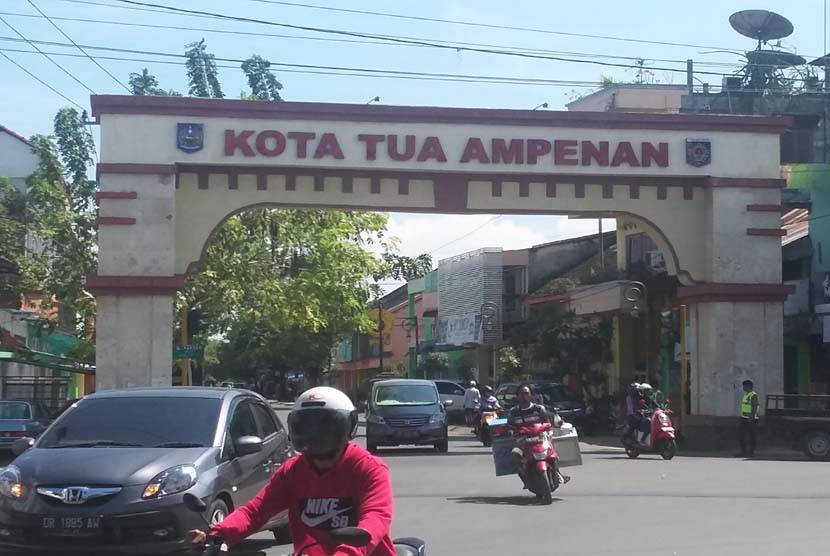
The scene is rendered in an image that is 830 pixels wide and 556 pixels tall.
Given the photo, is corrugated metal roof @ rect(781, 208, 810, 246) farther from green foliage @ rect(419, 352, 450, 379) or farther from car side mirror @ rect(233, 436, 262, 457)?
car side mirror @ rect(233, 436, 262, 457)

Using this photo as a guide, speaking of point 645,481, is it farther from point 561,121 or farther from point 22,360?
point 22,360

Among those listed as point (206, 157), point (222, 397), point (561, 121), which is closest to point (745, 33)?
point (561, 121)

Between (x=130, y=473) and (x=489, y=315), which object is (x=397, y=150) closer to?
(x=130, y=473)

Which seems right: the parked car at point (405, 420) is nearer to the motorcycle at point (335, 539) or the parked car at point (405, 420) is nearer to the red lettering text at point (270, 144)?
the red lettering text at point (270, 144)

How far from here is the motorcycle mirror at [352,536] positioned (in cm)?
496

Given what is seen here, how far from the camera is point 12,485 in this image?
31.8ft

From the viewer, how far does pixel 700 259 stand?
2795 cm

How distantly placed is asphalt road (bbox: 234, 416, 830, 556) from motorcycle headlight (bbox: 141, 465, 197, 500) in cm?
223

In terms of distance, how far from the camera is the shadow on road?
15.9m

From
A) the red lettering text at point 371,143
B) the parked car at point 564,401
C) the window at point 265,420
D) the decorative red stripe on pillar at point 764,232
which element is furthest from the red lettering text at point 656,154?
the window at point 265,420

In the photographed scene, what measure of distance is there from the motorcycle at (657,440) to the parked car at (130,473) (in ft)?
47.4

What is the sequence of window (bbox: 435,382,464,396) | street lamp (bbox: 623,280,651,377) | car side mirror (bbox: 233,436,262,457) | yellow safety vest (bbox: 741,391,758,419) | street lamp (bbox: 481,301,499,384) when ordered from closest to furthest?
1. car side mirror (bbox: 233,436,262,457)
2. yellow safety vest (bbox: 741,391,758,419)
3. street lamp (bbox: 623,280,651,377)
4. window (bbox: 435,382,464,396)
5. street lamp (bbox: 481,301,499,384)

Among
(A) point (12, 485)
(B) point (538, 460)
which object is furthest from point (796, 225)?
(A) point (12, 485)

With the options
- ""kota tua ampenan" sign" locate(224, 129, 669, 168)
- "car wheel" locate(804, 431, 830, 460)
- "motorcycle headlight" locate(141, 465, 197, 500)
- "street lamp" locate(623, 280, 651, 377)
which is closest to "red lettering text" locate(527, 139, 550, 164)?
""kota tua ampenan" sign" locate(224, 129, 669, 168)
